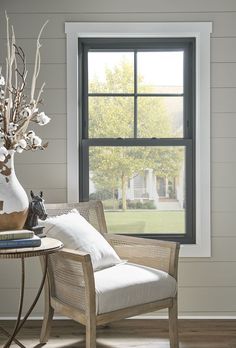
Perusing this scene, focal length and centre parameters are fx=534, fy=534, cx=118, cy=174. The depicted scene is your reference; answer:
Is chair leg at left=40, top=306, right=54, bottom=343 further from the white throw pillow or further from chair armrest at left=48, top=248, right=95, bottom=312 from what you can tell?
the white throw pillow

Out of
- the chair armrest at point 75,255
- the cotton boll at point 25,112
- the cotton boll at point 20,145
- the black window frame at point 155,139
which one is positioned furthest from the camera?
the black window frame at point 155,139

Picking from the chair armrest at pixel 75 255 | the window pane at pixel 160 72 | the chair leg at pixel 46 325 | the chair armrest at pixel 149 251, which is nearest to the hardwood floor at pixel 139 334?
the chair leg at pixel 46 325

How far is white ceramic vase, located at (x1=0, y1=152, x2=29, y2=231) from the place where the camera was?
3.07m

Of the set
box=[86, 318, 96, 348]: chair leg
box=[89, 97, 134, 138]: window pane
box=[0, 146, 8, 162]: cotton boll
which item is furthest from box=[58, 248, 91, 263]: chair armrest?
box=[89, 97, 134, 138]: window pane

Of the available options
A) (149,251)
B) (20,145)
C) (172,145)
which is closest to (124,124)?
(172,145)

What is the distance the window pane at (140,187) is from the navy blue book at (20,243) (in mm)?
1343

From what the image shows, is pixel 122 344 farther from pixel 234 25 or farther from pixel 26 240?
pixel 234 25

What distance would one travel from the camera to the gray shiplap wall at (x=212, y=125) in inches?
159

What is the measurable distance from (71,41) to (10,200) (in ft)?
5.01

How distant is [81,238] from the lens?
338 centimetres

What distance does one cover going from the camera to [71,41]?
13.3 feet

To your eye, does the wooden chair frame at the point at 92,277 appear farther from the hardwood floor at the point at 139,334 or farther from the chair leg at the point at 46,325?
the hardwood floor at the point at 139,334

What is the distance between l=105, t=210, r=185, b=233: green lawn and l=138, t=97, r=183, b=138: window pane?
619 millimetres

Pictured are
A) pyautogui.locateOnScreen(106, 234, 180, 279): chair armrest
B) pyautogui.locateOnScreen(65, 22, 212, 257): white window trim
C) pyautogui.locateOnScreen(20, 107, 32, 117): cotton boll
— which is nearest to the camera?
pyautogui.locateOnScreen(20, 107, 32, 117): cotton boll
